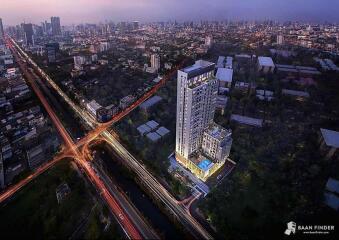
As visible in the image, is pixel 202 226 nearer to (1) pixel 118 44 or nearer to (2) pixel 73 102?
(2) pixel 73 102

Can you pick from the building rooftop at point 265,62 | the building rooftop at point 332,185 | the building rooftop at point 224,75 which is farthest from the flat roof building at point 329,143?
the building rooftop at point 265,62

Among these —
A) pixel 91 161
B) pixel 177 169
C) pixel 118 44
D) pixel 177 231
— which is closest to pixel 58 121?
pixel 91 161

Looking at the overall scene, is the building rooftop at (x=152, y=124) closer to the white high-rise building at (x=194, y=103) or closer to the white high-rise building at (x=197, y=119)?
the white high-rise building at (x=197, y=119)

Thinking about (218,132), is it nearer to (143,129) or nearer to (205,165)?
(205,165)

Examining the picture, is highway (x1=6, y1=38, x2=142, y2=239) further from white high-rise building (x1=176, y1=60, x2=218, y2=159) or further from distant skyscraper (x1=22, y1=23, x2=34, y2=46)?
distant skyscraper (x1=22, y1=23, x2=34, y2=46)

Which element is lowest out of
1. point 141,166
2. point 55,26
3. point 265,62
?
point 141,166

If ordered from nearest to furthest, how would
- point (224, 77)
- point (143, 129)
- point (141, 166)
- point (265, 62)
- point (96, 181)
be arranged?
point (96, 181), point (141, 166), point (143, 129), point (224, 77), point (265, 62)

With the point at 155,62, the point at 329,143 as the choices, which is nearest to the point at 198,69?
the point at 329,143

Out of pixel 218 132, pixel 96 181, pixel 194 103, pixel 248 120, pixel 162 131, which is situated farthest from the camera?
pixel 248 120
